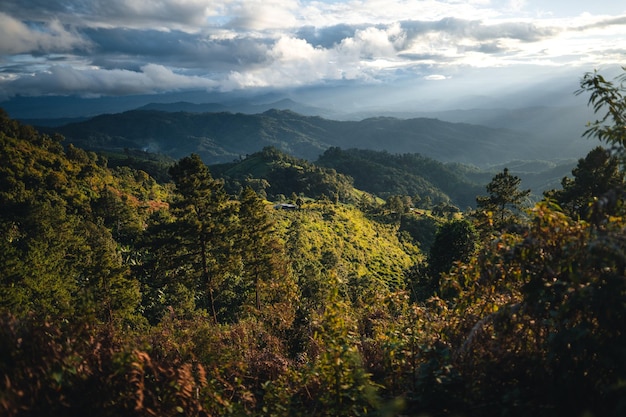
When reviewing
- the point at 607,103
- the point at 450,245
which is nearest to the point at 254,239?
the point at 450,245

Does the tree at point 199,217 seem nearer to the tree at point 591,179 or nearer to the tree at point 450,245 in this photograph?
the tree at point 450,245

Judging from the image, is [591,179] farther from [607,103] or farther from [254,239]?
[607,103]

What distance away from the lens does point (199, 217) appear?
20969 millimetres

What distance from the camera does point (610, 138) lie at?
4574 mm

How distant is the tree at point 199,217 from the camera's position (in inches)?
787

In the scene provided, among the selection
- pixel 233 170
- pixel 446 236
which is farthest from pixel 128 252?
pixel 233 170

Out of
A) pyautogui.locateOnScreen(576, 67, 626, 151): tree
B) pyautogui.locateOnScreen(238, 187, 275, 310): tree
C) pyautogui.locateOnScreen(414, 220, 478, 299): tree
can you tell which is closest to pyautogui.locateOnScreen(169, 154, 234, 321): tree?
pyautogui.locateOnScreen(238, 187, 275, 310): tree

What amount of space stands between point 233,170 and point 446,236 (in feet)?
551

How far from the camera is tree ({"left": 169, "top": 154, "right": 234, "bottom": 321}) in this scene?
19984 mm

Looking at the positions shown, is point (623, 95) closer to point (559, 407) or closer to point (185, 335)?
point (559, 407)

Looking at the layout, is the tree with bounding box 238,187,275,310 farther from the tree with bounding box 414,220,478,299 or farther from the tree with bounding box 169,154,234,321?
the tree with bounding box 414,220,478,299

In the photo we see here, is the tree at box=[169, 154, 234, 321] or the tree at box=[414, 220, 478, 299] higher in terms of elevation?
the tree at box=[169, 154, 234, 321]

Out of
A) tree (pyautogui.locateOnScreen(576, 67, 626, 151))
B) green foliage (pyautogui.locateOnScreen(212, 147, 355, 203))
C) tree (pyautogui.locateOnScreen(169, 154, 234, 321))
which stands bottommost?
green foliage (pyautogui.locateOnScreen(212, 147, 355, 203))

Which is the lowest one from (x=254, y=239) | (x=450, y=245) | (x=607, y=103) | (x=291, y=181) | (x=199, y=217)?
(x=291, y=181)
